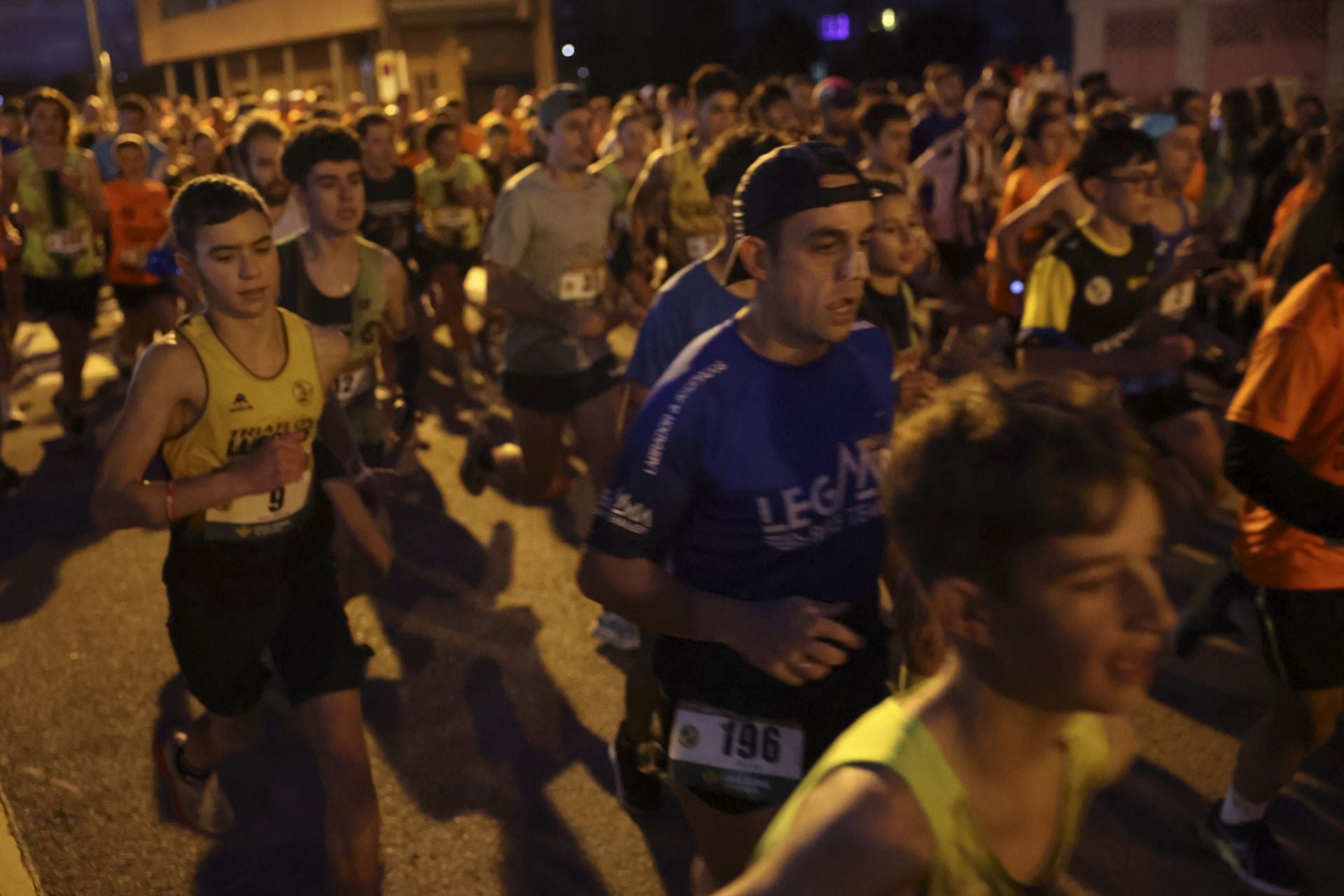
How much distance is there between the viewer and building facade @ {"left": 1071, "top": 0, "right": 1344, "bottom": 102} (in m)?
34.2

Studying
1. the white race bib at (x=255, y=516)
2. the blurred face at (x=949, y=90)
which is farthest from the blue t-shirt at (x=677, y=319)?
the blurred face at (x=949, y=90)

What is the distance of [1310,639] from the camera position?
322 cm

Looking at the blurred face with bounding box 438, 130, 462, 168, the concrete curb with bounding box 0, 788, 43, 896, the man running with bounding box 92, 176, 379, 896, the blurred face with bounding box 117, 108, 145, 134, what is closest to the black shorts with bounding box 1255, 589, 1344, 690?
the man running with bounding box 92, 176, 379, 896

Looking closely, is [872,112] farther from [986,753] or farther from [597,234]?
[986,753]

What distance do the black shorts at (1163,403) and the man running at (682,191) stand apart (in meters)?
2.69

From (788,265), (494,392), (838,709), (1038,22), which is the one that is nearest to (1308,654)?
(838,709)

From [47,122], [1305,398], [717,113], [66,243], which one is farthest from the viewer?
[47,122]

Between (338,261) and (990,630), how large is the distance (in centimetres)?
394

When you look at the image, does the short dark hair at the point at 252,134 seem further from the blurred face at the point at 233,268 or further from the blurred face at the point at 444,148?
the blurred face at the point at 233,268

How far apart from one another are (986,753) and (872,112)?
20.9ft

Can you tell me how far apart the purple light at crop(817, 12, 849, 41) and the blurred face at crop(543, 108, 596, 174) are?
78794mm

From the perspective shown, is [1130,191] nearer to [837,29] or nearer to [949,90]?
[949,90]

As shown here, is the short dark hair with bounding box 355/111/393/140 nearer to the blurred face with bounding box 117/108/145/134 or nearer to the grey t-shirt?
the grey t-shirt

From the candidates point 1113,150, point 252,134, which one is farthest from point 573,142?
point 1113,150
